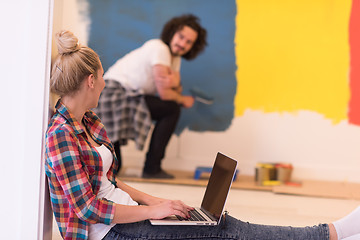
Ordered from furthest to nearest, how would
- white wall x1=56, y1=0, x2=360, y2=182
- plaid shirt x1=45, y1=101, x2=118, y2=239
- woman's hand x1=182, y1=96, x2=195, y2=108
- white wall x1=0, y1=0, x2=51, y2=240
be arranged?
white wall x1=56, y1=0, x2=360, y2=182, woman's hand x1=182, y1=96, x2=195, y2=108, white wall x1=0, y1=0, x2=51, y2=240, plaid shirt x1=45, y1=101, x2=118, y2=239

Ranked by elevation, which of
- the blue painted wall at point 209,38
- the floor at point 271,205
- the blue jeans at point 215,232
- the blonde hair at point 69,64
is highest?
the blue painted wall at point 209,38

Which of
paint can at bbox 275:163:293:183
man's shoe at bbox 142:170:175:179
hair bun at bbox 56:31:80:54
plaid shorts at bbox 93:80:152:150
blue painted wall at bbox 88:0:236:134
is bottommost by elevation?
man's shoe at bbox 142:170:175:179

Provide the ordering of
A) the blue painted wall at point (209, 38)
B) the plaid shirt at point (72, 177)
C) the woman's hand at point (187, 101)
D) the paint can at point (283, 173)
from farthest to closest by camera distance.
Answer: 1. the blue painted wall at point (209, 38)
2. the woman's hand at point (187, 101)
3. the paint can at point (283, 173)
4. the plaid shirt at point (72, 177)

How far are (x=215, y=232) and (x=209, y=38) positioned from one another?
3190 mm

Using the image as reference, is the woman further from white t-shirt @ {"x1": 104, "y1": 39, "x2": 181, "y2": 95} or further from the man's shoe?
the man's shoe

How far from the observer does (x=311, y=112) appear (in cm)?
431

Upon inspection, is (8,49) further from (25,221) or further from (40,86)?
(25,221)

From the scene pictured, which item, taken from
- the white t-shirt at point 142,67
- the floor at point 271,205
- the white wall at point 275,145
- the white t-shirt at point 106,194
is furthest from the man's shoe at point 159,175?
the white t-shirt at point 106,194

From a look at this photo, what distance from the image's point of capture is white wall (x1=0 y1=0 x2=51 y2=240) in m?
1.40

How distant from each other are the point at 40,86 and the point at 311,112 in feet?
10.8

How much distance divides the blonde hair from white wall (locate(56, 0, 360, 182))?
3086 millimetres

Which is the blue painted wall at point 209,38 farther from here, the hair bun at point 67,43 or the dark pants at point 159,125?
the hair bun at point 67,43

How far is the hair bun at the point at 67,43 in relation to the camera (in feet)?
4.48

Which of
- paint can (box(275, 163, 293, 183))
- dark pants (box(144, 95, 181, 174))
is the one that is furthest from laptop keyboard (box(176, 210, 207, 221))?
paint can (box(275, 163, 293, 183))
